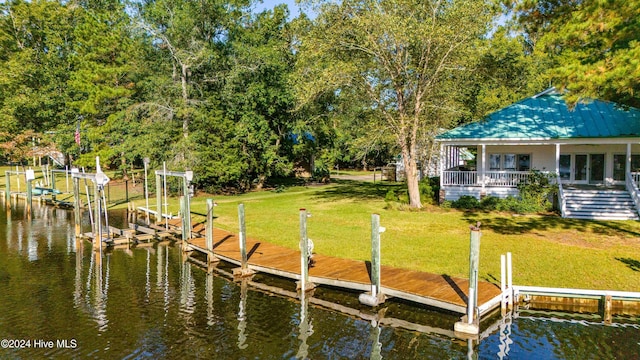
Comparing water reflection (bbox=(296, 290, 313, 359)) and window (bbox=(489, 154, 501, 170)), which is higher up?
window (bbox=(489, 154, 501, 170))

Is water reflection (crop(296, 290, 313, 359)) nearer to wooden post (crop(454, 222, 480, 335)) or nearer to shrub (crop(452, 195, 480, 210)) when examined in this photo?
wooden post (crop(454, 222, 480, 335))

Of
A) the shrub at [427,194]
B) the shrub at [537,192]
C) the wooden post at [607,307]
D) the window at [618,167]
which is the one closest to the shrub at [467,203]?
the shrub at [427,194]

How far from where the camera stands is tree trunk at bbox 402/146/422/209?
2491 cm

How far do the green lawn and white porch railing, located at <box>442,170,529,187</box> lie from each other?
2.59 m

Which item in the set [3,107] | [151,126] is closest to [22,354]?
[151,126]

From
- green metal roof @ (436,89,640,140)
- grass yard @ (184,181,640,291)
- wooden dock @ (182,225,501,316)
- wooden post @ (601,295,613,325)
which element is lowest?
wooden post @ (601,295,613,325)

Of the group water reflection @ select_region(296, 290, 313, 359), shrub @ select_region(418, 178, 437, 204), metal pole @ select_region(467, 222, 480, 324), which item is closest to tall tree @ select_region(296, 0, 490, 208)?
shrub @ select_region(418, 178, 437, 204)

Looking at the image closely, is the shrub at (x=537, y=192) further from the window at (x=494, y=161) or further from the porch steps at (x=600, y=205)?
the window at (x=494, y=161)

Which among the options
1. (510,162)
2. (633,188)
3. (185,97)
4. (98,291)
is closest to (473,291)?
(98,291)

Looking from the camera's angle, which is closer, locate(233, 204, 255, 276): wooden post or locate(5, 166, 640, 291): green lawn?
locate(5, 166, 640, 291): green lawn

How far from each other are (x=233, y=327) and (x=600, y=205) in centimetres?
1993

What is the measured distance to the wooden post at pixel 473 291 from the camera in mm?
9477

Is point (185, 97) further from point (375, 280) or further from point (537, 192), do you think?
point (375, 280)

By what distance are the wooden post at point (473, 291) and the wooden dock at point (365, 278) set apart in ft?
0.98
